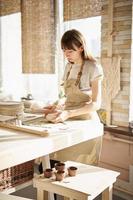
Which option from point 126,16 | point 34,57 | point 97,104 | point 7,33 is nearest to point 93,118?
point 97,104

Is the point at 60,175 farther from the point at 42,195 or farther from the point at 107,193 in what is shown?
the point at 107,193

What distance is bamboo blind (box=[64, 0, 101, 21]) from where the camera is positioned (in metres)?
3.07

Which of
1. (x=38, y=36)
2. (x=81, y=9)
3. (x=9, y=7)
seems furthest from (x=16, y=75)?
(x=81, y=9)

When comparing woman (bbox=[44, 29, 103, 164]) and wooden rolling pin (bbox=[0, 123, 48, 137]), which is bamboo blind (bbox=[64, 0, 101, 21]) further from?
wooden rolling pin (bbox=[0, 123, 48, 137])

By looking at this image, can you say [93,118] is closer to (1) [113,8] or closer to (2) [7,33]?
(1) [113,8]

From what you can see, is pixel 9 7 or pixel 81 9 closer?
pixel 81 9

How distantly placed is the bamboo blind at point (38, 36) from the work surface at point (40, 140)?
72.7 inches

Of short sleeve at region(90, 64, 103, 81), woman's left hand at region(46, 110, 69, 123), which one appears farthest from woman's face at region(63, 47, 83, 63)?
woman's left hand at region(46, 110, 69, 123)

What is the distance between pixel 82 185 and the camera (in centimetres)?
167

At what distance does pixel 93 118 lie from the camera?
2.16 meters

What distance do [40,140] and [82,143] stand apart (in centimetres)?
74

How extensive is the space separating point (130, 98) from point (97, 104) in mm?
886

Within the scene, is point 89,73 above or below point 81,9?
below

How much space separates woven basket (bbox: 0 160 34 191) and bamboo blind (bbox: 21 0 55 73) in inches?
47.8
